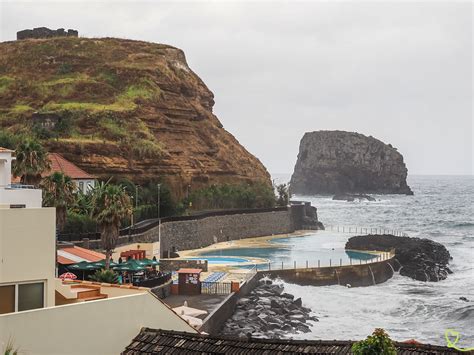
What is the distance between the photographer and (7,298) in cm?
1213

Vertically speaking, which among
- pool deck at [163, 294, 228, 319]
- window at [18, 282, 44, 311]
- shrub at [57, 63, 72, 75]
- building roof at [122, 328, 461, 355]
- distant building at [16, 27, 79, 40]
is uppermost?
distant building at [16, 27, 79, 40]

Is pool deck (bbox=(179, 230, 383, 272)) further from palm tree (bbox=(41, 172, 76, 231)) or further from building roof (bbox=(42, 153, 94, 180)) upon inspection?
palm tree (bbox=(41, 172, 76, 231))

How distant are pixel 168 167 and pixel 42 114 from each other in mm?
15848

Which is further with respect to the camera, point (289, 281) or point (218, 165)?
point (218, 165)

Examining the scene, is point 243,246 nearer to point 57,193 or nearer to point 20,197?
point 57,193

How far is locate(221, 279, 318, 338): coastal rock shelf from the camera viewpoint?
34.8m

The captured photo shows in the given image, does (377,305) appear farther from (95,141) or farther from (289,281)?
(95,141)

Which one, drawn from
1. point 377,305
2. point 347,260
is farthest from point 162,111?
point 377,305

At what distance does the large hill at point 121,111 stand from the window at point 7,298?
197 feet

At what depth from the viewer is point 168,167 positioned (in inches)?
3118

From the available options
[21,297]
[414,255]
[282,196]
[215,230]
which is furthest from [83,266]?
[282,196]

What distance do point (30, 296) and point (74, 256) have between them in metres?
24.4

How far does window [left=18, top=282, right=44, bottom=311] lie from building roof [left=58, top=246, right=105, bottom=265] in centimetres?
2260

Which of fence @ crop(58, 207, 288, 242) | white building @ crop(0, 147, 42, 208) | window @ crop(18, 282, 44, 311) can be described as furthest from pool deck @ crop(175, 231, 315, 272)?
window @ crop(18, 282, 44, 311)
